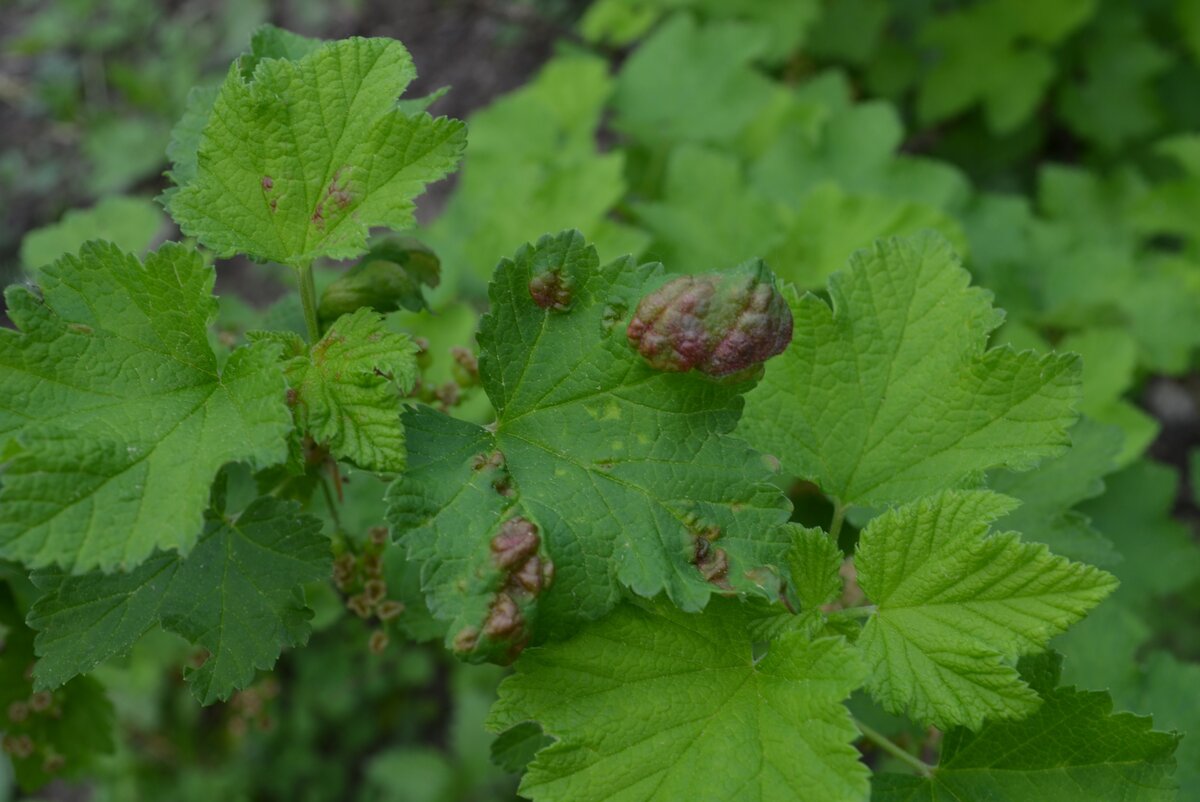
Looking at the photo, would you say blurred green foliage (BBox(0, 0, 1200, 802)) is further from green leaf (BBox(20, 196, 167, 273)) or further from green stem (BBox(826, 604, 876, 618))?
green stem (BBox(826, 604, 876, 618))

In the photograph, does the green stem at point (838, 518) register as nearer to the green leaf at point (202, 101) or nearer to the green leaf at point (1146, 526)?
the green leaf at point (202, 101)

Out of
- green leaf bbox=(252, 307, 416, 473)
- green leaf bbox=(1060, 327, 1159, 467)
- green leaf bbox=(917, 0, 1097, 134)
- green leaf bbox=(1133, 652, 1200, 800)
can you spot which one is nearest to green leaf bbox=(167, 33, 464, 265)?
green leaf bbox=(252, 307, 416, 473)

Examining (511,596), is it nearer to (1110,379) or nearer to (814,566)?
(814,566)

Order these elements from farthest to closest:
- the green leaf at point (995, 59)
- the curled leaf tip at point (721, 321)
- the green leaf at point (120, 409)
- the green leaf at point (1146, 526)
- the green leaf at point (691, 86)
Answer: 1. the green leaf at point (995, 59)
2. the green leaf at point (691, 86)
3. the green leaf at point (1146, 526)
4. the curled leaf tip at point (721, 321)
5. the green leaf at point (120, 409)

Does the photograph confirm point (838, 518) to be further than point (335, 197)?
Yes

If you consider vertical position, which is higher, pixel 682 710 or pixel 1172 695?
pixel 682 710

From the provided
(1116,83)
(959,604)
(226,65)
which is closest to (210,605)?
(959,604)

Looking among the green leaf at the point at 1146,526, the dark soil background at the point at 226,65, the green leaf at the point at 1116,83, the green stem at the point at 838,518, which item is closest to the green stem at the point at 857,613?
the green stem at the point at 838,518

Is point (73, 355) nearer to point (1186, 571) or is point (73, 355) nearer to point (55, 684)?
point (55, 684)
